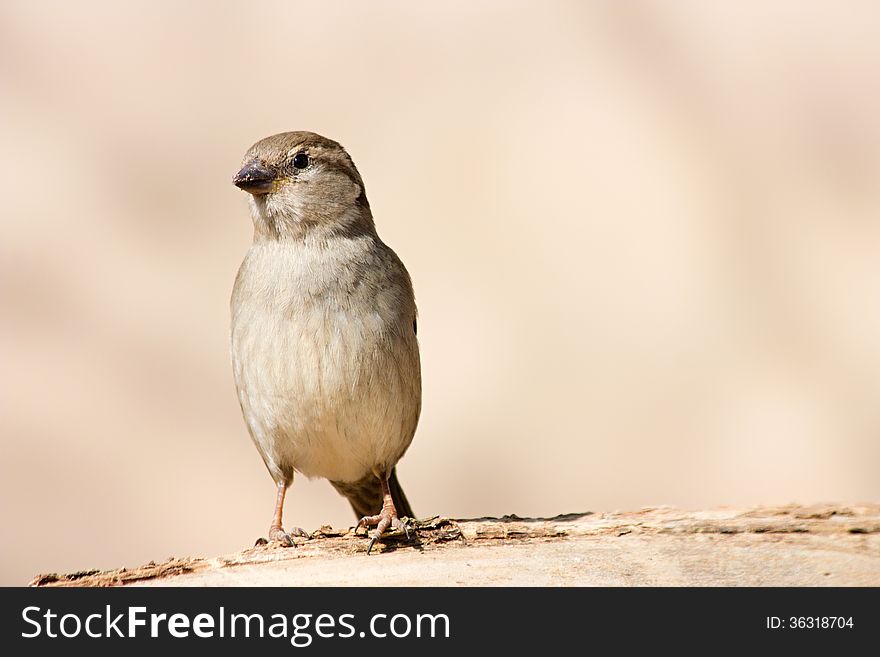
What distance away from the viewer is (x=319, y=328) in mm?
5324

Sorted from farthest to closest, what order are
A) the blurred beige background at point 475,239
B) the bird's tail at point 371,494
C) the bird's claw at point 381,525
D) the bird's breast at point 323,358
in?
the blurred beige background at point 475,239 < the bird's tail at point 371,494 < the bird's breast at point 323,358 < the bird's claw at point 381,525

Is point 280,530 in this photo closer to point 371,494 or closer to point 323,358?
point 323,358

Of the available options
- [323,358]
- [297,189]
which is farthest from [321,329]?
[297,189]

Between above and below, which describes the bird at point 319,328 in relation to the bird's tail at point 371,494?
above

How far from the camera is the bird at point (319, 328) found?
5.32 metres

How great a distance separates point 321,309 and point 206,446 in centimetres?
534

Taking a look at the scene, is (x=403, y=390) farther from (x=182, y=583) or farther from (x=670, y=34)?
(x=670, y=34)

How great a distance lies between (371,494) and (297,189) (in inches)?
69.8

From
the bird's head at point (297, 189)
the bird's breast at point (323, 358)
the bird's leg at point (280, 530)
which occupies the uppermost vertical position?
the bird's head at point (297, 189)

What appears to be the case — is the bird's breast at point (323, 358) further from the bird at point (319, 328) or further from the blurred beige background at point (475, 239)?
the blurred beige background at point (475, 239)

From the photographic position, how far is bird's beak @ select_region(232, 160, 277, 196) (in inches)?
215

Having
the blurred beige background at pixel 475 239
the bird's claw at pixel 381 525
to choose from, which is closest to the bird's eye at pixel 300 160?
the bird's claw at pixel 381 525

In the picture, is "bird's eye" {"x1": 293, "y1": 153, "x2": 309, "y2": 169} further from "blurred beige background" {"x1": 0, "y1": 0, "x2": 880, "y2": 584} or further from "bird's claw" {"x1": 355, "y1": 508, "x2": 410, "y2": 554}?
"blurred beige background" {"x1": 0, "y1": 0, "x2": 880, "y2": 584}

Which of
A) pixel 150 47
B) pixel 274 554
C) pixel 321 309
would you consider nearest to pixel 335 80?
pixel 150 47
